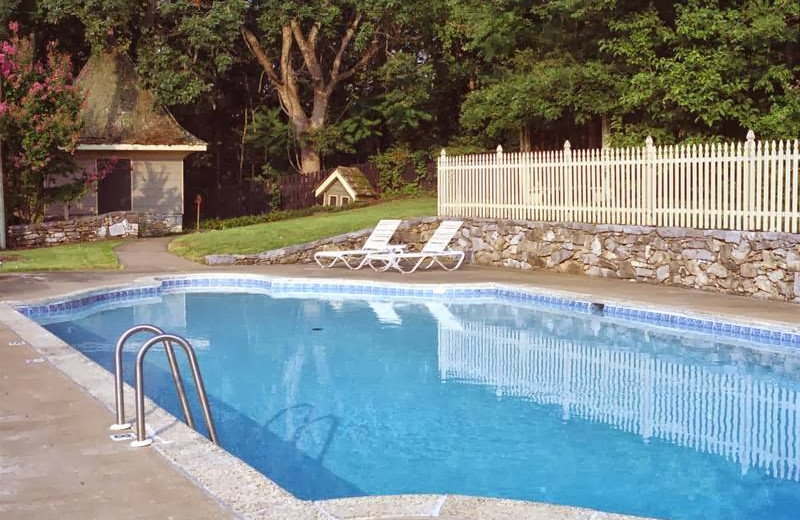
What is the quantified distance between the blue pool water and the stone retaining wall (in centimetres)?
239

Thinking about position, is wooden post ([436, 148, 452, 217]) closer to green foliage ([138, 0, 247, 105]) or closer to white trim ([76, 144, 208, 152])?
white trim ([76, 144, 208, 152])

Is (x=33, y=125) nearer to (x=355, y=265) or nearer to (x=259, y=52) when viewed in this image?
(x=355, y=265)

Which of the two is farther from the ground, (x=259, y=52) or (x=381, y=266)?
(x=259, y=52)

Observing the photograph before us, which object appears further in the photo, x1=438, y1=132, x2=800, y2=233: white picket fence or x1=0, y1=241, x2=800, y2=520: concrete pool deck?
x1=438, y1=132, x2=800, y2=233: white picket fence

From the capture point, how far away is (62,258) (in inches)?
755

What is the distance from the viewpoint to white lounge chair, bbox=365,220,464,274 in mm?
17141

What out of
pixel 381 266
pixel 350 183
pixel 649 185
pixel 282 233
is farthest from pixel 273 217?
pixel 649 185

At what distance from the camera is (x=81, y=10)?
27.0m

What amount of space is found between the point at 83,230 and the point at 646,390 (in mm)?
17212

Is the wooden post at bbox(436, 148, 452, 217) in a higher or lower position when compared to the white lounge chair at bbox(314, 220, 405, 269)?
higher

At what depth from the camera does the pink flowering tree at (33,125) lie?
71.1 feet

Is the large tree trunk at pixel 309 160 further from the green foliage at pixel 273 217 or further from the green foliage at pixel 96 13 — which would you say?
the green foliage at pixel 96 13

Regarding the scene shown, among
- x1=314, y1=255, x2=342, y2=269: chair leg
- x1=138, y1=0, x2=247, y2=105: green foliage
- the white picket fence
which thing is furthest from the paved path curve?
x1=138, y1=0, x2=247, y2=105: green foliage

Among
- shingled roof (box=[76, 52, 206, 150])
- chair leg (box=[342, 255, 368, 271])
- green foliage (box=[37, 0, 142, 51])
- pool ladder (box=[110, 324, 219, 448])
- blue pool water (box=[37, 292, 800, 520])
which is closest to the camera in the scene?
pool ladder (box=[110, 324, 219, 448])
